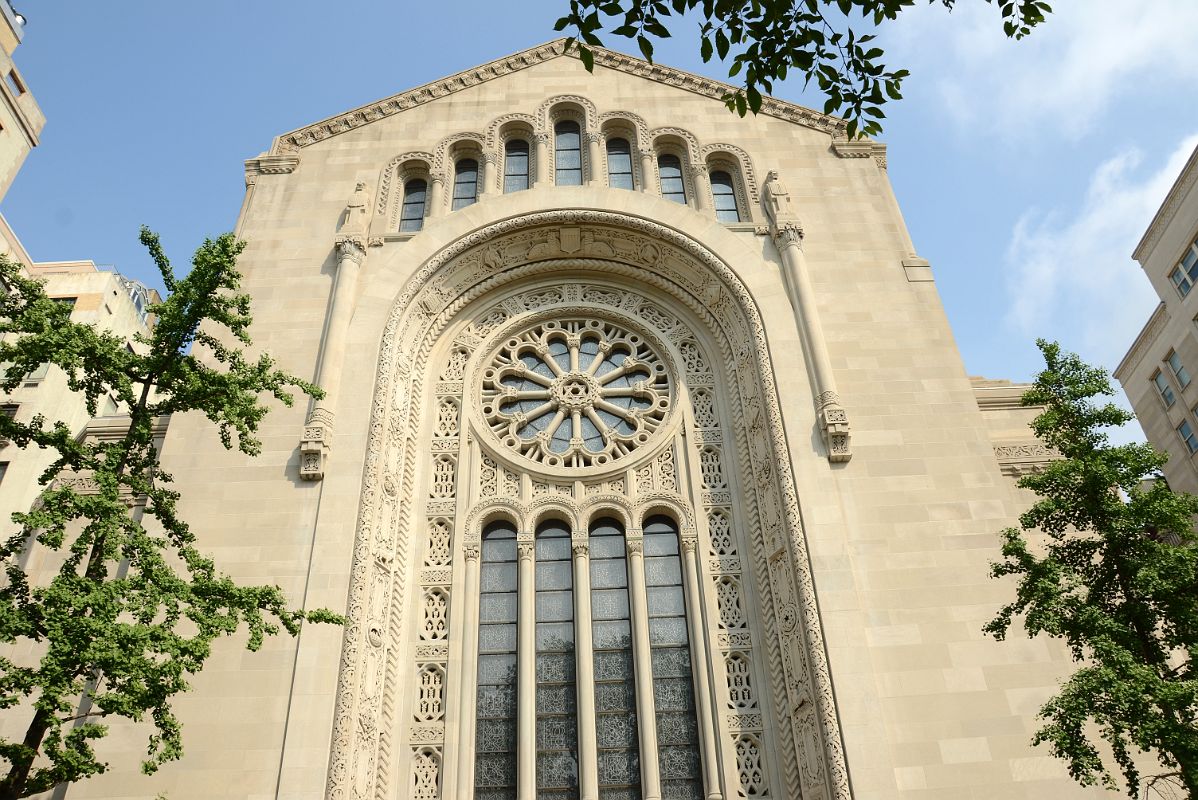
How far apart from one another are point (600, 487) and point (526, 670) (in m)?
3.68

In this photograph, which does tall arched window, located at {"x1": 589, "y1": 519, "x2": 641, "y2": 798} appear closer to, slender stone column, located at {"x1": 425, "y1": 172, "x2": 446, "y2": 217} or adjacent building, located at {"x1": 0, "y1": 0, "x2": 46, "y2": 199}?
slender stone column, located at {"x1": 425, "y1": 172, "x2": 446, "y2": 217}

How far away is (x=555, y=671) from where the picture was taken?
48.6 feet

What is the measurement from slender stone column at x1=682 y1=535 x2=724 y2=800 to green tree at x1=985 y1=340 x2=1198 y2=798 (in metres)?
4.58

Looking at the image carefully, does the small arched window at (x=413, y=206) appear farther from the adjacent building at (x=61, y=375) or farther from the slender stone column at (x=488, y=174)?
the adjacent building at (x=61, y=375)

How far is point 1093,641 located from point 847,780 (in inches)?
150

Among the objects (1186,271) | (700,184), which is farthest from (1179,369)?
(700,184)

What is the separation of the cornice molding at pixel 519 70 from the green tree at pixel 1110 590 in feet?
36.5

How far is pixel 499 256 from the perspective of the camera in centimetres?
1967

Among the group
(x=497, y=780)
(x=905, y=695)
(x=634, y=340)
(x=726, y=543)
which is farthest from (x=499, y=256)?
(x=905, y=695)

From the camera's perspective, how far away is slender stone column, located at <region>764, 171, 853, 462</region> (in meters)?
15.5

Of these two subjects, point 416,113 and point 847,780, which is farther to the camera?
point 416,113

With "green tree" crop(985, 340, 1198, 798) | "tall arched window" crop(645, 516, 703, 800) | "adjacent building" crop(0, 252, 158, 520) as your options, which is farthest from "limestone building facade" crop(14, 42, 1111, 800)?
"adjacent building" crop(0, 252, 158, 520)

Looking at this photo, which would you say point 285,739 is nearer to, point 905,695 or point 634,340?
point 905,695

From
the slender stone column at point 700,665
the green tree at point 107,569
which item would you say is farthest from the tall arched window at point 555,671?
the green tree at point 107,569
